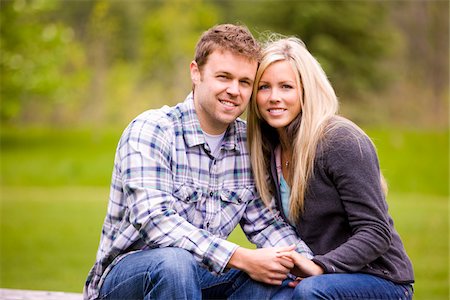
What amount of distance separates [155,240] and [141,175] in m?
0.26

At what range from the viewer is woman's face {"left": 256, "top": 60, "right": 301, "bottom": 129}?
2.77m

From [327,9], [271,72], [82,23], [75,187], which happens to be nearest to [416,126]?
[327,9]

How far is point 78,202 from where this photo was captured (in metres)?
10.1

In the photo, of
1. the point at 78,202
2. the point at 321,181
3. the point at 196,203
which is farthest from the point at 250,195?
the point at 78,202

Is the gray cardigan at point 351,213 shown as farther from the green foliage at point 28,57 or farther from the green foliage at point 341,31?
the green foliage at point 341,31

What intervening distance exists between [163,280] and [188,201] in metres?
0.42

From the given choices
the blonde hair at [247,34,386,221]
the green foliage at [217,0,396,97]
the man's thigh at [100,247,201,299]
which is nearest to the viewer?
the man's thigh at [100,247,201,299]

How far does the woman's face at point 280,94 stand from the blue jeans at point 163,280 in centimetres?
70

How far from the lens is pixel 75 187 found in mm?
12336

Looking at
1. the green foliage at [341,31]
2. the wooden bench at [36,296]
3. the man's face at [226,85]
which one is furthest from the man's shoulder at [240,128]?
the green foliage at [341,31]

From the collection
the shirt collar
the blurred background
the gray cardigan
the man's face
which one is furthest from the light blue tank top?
the blurred background

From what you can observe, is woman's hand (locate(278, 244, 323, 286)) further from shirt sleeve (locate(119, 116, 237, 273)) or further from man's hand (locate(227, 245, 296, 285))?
shirt sleeve (locate(119, 116, 237, 273))

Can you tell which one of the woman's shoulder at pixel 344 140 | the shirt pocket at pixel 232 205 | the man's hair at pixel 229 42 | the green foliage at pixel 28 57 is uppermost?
the green foliage at pixel 28 57

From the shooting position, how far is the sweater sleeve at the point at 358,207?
2504 mm
